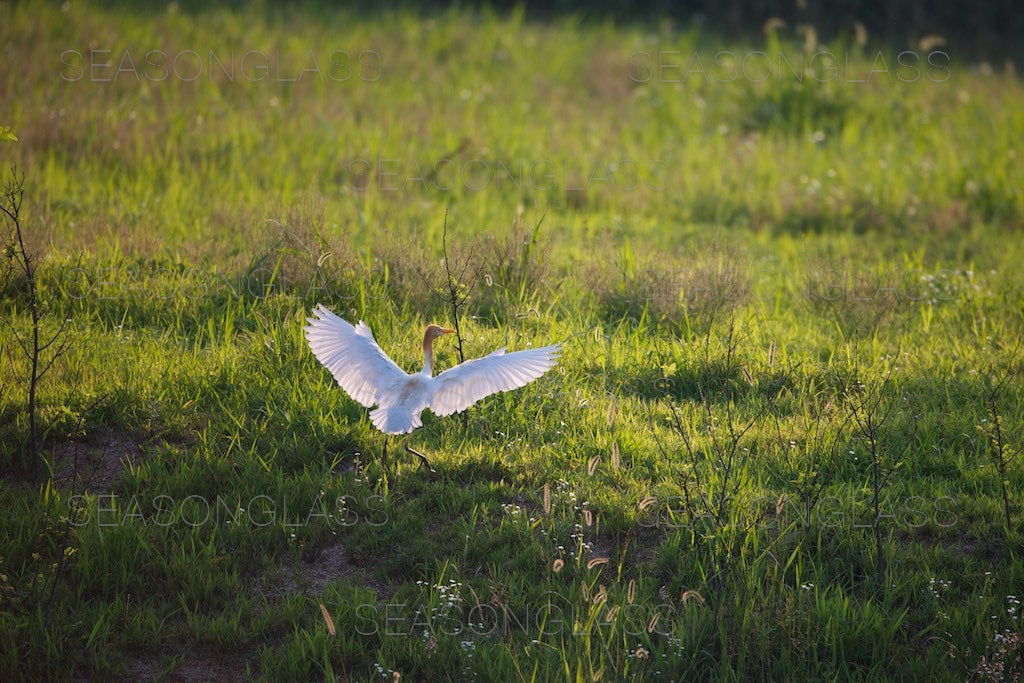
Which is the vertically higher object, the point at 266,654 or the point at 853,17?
the point at 853,17

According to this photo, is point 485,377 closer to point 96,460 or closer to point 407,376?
point 407,376

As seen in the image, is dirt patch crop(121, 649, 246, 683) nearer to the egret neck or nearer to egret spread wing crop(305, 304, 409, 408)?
egret spread wing crop(305, 304, 409, 408)

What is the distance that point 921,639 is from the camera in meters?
4.34

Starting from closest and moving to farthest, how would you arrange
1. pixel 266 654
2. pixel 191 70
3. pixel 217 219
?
pixel 266 654, pixel 217 219, pixel 191 70

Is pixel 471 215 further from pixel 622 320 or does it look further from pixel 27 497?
pixel 27 497

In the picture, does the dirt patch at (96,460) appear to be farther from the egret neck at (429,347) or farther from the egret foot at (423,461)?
the egret neck at (429,347)

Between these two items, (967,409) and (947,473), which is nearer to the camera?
(947,473)

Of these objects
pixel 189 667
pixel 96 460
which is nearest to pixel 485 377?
pixel 189 667

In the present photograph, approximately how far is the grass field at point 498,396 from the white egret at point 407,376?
1.49ft

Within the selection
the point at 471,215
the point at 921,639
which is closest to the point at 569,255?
the point at 471,215

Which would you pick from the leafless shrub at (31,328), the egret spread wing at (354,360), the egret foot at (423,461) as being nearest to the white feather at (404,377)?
the egret spread wing at (354,360)

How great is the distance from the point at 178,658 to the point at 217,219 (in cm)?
424

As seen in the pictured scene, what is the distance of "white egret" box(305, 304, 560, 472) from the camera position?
4.61 metres

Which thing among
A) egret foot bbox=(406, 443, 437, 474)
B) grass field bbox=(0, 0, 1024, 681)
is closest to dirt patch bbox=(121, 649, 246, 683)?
grass field bbox=(0, 0, 1024, 681)
